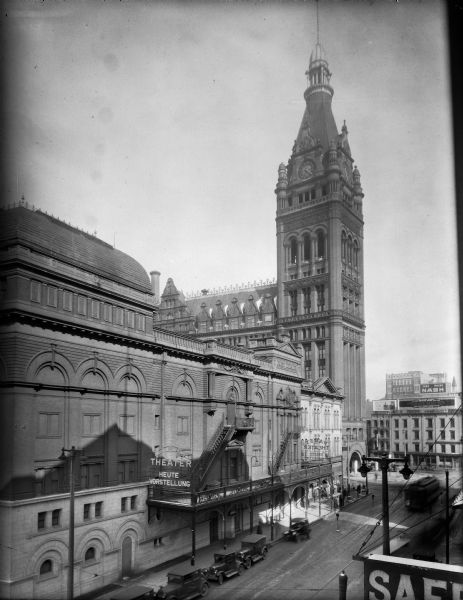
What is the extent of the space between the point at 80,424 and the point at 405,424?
2604 inches

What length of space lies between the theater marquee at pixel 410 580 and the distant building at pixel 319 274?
52188 millimetres

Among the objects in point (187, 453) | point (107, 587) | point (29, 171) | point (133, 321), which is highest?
point (29, 171)

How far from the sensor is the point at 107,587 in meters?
25.2

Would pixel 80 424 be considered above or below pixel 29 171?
below

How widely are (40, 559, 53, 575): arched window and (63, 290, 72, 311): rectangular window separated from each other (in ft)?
37.2

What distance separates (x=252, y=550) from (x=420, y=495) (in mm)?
25524

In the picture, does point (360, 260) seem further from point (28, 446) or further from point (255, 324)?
point (28, 446)

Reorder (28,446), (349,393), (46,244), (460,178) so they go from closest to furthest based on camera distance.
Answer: (460,178)
(28,446)
(46,244)
(349,393)

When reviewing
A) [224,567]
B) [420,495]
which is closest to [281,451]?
[420,495]

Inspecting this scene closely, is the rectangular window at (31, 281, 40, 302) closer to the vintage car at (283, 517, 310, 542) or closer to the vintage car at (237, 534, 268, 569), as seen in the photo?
the vintage car at (237, 534, 268, 569)

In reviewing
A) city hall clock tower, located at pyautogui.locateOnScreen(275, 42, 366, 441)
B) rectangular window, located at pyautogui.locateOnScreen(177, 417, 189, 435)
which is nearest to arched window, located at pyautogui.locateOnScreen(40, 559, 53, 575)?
rectangular window, located at pyautogui.locateOnScreen(177, 417, 189, 435)

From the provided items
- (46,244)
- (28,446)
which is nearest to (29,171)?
(46,244)

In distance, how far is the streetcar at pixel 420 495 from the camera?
50.0 meters

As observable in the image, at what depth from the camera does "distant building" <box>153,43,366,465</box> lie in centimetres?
→ 7031
